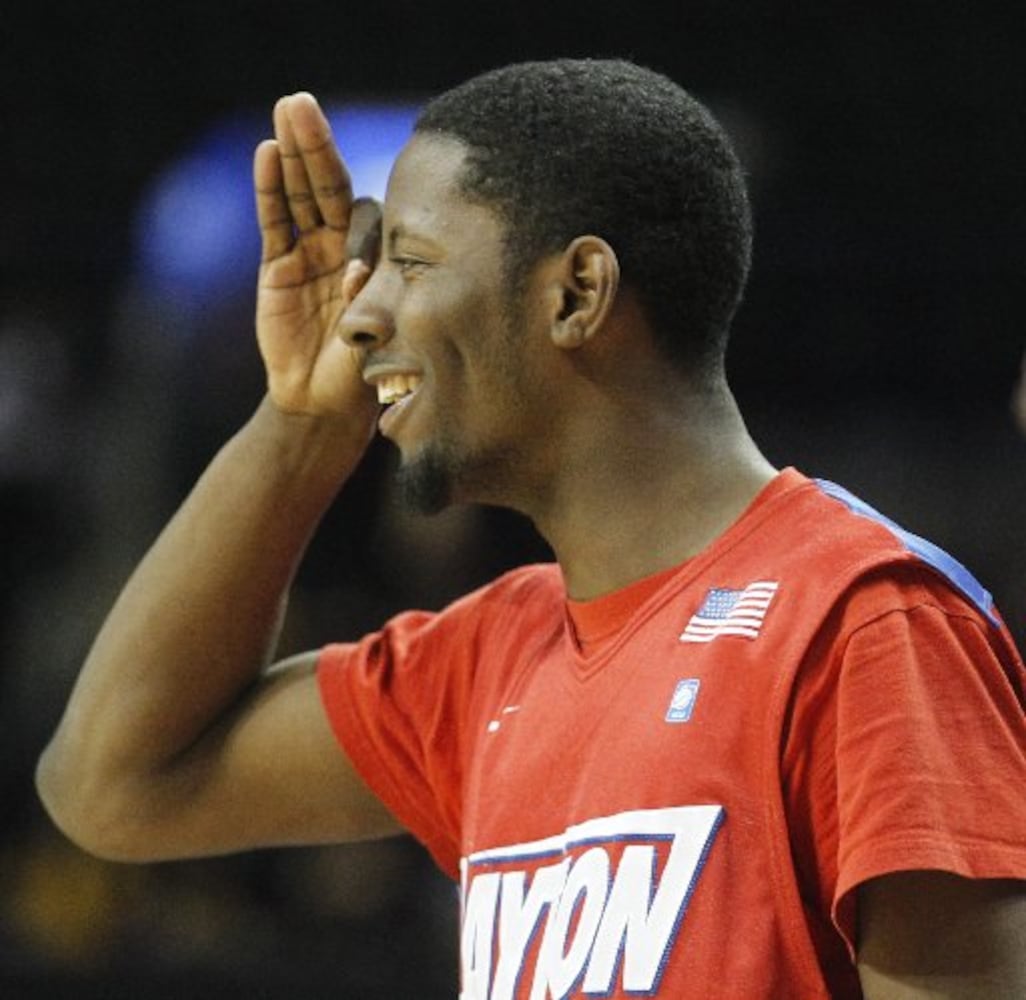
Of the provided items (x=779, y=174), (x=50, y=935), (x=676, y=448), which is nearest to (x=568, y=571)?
(x=676, y=448)

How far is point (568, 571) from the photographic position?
2.60m

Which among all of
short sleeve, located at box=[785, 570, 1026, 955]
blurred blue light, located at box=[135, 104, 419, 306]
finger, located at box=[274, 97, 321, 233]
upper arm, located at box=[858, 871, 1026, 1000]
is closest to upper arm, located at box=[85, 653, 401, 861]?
finger, located at box=[274, 97, 321, 233]

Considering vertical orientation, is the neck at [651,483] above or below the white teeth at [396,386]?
below

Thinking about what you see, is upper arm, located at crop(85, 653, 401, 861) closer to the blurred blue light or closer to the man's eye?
the man's eye

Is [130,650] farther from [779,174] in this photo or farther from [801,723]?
[779,174]

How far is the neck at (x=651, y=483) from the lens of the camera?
2465 millimetres

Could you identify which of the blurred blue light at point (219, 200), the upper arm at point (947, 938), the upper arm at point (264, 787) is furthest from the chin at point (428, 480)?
the blurred blue light at point (219, 200)

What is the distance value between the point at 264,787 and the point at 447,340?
2.74 feet

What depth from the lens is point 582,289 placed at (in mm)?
2496

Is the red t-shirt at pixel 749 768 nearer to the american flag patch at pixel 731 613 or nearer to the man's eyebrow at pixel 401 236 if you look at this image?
the american flag patch at pixel 731 613

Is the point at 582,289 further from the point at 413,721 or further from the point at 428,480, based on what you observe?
the point at 413,721

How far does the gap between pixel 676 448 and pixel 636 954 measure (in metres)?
0.63

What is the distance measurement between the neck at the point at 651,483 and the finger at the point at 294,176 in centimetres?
71

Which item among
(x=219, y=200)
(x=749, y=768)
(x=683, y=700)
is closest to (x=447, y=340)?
(x=683, y=700)
